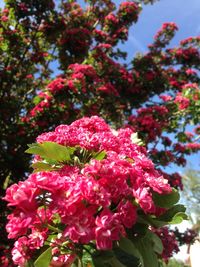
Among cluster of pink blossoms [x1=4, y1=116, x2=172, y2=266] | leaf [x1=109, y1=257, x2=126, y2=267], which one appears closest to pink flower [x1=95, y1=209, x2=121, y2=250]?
cluster of pink blossoms [x1=4, y1=116, x2=172, y2=266]

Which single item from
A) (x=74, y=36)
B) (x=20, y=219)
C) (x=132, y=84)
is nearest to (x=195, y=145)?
(x=132, y=84)

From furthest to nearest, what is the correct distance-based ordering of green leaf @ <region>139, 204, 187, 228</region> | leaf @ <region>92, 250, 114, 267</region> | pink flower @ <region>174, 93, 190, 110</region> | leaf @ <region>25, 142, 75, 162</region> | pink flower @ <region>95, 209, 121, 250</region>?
pink flower @ <region>174, 93, 190, 110</region> → leaf @ <region>25, 142, 75, 162</region> → green leaf @ <region>139, 204, 187, 228</region> → leaf @ <region>92, 250, 114, 267</region> → pink flower @ <region>95, 209, 121, 250</region>

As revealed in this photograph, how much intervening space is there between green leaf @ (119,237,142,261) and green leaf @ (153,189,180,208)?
0.22 meters

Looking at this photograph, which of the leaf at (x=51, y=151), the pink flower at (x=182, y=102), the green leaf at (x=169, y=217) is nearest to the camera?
the green leaf at (x=169, y=217)

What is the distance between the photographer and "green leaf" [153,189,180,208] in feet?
5.64

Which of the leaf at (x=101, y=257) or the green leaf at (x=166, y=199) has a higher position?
the green leaf at (x=166, y=199)

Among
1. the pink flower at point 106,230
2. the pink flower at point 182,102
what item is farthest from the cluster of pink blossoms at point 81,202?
the pink flower at point 182,102

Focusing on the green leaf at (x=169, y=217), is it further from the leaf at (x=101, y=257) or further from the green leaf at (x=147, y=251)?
the leaf at (x=101, y=257)

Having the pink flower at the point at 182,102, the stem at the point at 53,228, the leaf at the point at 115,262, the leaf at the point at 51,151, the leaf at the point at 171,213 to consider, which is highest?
the pink flower at the point at 182,102

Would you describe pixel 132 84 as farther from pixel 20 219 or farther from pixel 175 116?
pixel 20 219

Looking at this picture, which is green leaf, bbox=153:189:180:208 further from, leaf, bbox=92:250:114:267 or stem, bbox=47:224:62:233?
stem, bbox=47:224:62:233

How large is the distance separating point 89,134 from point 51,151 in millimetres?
223

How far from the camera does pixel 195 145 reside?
8.09m

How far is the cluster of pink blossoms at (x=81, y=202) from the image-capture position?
57.2 inches
